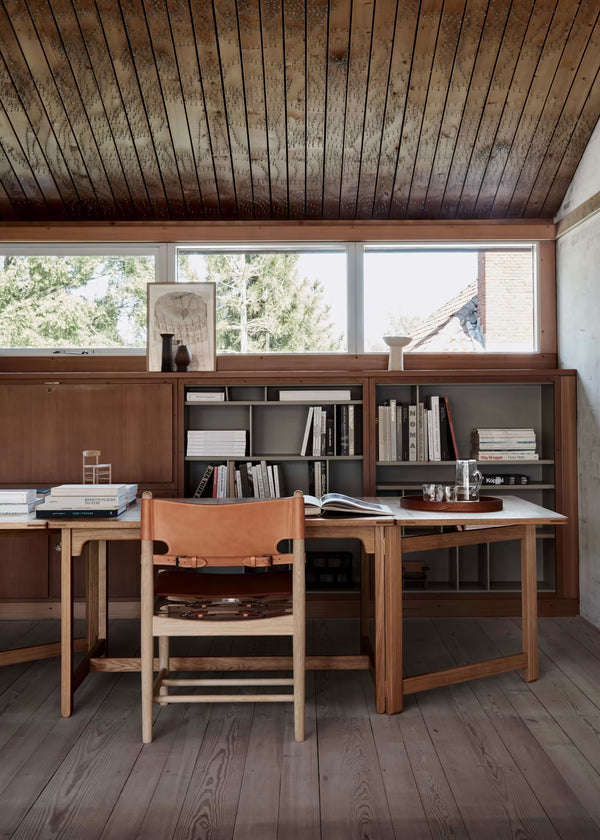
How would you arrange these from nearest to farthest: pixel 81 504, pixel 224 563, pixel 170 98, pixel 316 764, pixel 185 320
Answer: pixel 316 764, pixel 224 563, pixel 81 504, pixel 170 98, pixel 185 320

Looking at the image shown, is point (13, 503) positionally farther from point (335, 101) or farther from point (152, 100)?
point (335, 101)

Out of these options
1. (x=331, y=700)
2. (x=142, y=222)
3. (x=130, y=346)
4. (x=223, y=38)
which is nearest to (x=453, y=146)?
(x=223, y=38)

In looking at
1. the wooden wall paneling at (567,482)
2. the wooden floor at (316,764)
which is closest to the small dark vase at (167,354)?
the wooden floor at (316,764)

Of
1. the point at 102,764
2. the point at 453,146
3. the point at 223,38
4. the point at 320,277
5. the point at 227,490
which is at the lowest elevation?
the point at 102,764

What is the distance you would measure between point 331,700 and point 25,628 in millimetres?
1916

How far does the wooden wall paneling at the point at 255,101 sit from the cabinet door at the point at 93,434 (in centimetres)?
132

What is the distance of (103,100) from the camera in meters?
3.40

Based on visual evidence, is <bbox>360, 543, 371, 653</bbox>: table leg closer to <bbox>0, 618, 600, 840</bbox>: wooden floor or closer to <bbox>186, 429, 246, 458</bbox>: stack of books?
<bbox>0, 618, 600, 840</bbox>: wooden floor

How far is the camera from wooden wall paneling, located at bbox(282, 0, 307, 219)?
308cm

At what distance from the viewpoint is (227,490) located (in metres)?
3.72

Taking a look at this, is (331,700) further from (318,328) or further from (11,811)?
(318,328)

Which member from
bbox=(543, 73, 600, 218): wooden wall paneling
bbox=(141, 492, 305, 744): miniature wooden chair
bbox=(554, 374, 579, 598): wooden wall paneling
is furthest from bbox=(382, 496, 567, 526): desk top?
bbox=(543, 73, 600, 218): wooden wall paneling

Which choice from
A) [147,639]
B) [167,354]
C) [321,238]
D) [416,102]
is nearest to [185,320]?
[167,354]

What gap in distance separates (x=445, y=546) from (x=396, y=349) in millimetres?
1566
